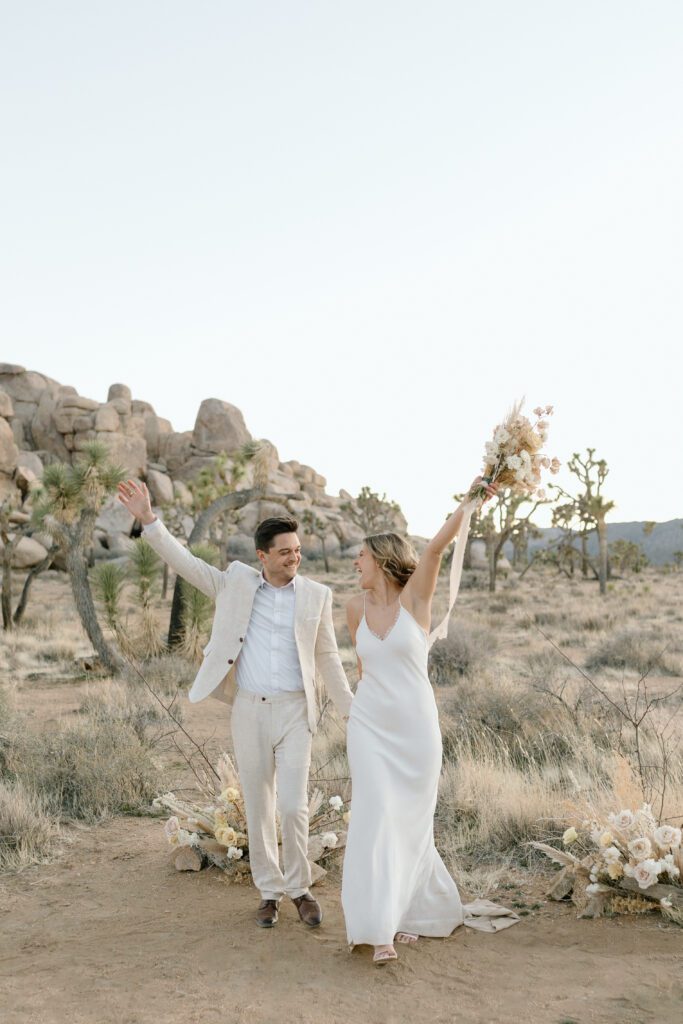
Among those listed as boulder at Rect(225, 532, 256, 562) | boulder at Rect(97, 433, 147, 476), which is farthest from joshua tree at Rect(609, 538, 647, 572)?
boulder at Rect(97, 433, 147, 476)

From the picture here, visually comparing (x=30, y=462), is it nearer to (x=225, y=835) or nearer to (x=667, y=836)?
(x=225, y=835)

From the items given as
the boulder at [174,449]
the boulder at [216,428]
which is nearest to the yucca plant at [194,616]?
the boulder at [174,449]

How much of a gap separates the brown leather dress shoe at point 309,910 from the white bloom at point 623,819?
156cm

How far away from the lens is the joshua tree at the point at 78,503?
49.0 ft

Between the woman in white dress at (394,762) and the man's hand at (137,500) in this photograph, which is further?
the man's hand at (137,500)

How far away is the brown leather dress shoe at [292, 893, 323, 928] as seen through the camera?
14.9ft

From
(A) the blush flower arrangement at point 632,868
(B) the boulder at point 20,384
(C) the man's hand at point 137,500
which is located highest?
(B) the boulder at point 20,384

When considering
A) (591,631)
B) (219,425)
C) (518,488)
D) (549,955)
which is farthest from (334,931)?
(219,425)

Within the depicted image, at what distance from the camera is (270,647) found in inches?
185

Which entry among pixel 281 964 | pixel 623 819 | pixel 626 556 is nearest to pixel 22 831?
pixel 281 964

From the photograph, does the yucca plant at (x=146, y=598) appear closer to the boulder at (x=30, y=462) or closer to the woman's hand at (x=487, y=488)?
the woman's hand at (x=487, y=488)

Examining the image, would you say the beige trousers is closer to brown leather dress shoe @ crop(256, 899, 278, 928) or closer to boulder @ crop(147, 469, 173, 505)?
brown leather dress shoe @ crop(256, 899, 278, 928)

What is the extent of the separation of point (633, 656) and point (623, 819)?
983 cm

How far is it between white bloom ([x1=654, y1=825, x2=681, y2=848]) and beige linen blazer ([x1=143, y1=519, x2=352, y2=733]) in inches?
65.0
